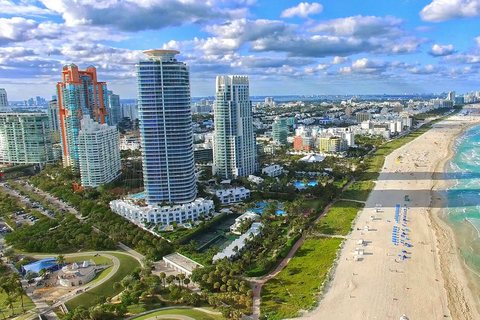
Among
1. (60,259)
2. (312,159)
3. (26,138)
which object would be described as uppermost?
(26,138)

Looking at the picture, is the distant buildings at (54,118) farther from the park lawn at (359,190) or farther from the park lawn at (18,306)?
the park lawn at (18,306)

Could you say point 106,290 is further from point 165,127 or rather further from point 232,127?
point 232,127

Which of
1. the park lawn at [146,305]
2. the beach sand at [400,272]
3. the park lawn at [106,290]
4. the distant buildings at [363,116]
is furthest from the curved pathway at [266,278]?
the distant buildings at [363,116]

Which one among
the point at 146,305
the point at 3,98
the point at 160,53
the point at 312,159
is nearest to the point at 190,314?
the point at 146,305

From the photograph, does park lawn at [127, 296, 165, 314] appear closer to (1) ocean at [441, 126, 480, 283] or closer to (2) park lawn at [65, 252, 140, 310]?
(2) park lawn at [65, 252, 140, 310]

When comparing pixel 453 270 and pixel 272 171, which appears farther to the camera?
pixel 272 171
